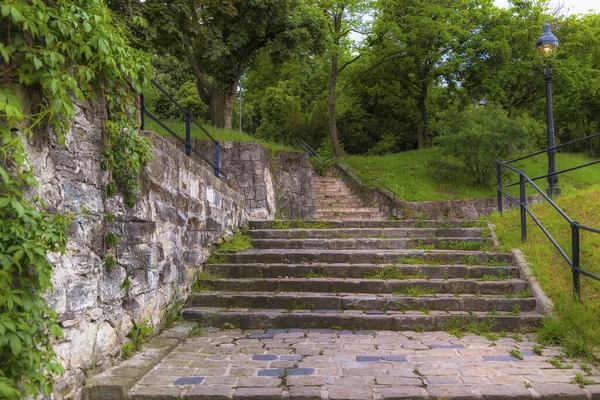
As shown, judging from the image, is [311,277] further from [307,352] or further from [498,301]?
[498,301]

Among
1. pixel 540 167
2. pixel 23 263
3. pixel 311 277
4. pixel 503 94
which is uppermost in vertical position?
pixel 503 94

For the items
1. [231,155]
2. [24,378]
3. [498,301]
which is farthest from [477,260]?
[231,155]

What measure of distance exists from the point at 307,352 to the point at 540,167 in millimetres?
17007

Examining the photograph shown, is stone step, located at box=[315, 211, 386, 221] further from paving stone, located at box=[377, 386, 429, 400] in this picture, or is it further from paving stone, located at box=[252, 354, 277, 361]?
paving stone, located at box=[377, 386, 429, 400]

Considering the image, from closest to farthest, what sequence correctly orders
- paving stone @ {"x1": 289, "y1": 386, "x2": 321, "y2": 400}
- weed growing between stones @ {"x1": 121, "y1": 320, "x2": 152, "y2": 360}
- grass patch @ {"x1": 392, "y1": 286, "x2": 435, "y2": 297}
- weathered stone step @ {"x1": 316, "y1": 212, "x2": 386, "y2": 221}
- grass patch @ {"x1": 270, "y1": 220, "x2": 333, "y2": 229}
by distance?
paving stone @ {"x1": 289, "y1": 386, "x2": 321, "y2": 400}, weed growing between stones @ {"x1": 121, "y1": 320, "x2": 152, "y2": 360}, grass patch @ {"x1": 392, "y1": 286, "x2": 435, "y2": 297}, grass patch @ {"x1": 270, "y1": 220, "x2": 333, "y2": 229}, weathered stone step @ {"x1": 316, "y1": 212, "x2": 386, "y2": 221}

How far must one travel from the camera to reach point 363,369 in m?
3.51

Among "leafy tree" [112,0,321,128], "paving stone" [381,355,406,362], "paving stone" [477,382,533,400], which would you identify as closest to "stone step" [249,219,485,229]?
"paving stone" [381,355,406,362]

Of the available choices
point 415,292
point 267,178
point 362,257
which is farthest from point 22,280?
point 267,178

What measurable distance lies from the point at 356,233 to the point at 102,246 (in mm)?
4418

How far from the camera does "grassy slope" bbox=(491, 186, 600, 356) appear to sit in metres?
4.04

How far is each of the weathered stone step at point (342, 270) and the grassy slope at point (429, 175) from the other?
8460 mm

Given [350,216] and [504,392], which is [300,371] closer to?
[504,392]

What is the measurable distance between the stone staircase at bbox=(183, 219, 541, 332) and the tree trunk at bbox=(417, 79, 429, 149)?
14810 mm

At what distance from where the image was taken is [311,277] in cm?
567
